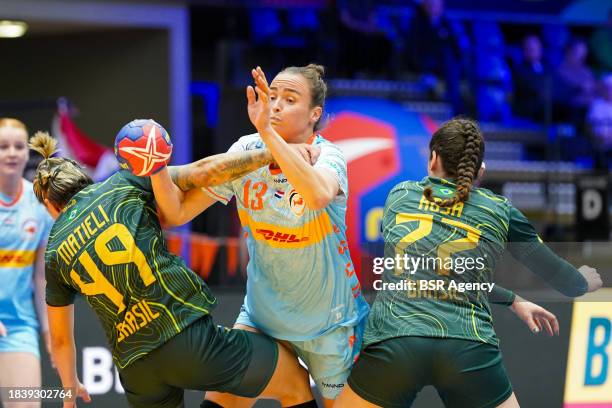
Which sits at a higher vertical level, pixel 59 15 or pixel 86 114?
pixel 59 15

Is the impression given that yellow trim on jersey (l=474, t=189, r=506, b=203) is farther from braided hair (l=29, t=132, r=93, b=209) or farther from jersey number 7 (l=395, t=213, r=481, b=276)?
braided hair (l=29, t=132, r=93, b=209)

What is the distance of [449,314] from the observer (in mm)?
4219

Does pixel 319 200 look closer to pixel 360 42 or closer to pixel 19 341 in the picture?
pixel 19 341

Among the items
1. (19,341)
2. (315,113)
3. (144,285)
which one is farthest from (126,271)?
(19,341)

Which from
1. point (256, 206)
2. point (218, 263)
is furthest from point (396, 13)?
point (256, 206)

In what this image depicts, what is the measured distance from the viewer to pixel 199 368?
4160mm

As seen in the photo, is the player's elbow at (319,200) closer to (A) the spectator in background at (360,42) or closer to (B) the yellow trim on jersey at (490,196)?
(B) the yellow trim on jersey at (490,196)

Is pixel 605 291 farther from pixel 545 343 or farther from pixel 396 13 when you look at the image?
pixel 396 13

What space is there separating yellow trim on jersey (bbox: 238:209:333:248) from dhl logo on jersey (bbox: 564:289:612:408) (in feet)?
5.49

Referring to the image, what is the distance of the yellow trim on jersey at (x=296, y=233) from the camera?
4.42m

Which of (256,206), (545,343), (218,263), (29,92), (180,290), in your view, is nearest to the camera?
(180,290)

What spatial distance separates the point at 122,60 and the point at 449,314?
1051 cm

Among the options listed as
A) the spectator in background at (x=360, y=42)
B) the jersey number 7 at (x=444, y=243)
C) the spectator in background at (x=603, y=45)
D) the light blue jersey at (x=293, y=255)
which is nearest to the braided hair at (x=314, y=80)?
the light blue jersey at (x=293, y=255)

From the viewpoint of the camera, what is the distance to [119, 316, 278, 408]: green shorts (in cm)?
414
